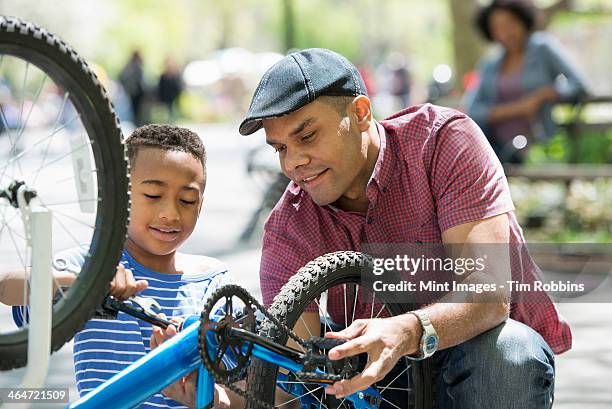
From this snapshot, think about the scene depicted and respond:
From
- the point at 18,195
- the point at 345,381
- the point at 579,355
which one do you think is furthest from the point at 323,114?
the point at 579,355

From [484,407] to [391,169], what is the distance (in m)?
0.73

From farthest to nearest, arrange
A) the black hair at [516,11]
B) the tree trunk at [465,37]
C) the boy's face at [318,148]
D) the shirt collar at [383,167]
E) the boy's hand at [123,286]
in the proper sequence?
1. the tree trunk at [465,37]
2. the black hair at [516,11]
3. the shirt collar at [383,167]
4. the boy's face at [318,148]
5. the boy's hand at [123,286]

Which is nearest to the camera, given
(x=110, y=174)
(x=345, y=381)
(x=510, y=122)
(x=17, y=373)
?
(x=110, y=174)

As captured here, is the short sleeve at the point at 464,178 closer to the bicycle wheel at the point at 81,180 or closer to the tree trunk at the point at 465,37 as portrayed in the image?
the bicycle wheel at the point at 81,180

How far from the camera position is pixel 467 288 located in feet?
9.71

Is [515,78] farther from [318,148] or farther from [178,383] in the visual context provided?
[178,383]

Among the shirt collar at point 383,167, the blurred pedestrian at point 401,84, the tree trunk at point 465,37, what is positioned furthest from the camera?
the blurred pedestrian at point 401,84

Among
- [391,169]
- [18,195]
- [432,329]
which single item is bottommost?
[432,329]

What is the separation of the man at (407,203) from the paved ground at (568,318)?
4.21 ft

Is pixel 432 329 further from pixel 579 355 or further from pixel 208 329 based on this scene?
pixel 579 355

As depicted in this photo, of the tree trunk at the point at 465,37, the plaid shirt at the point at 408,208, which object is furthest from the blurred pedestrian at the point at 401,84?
the plaid shirt at the point at 408,208

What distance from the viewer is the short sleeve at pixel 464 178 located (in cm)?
306

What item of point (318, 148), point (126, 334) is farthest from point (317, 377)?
point (318, 148)

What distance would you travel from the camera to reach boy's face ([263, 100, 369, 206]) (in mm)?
3096
